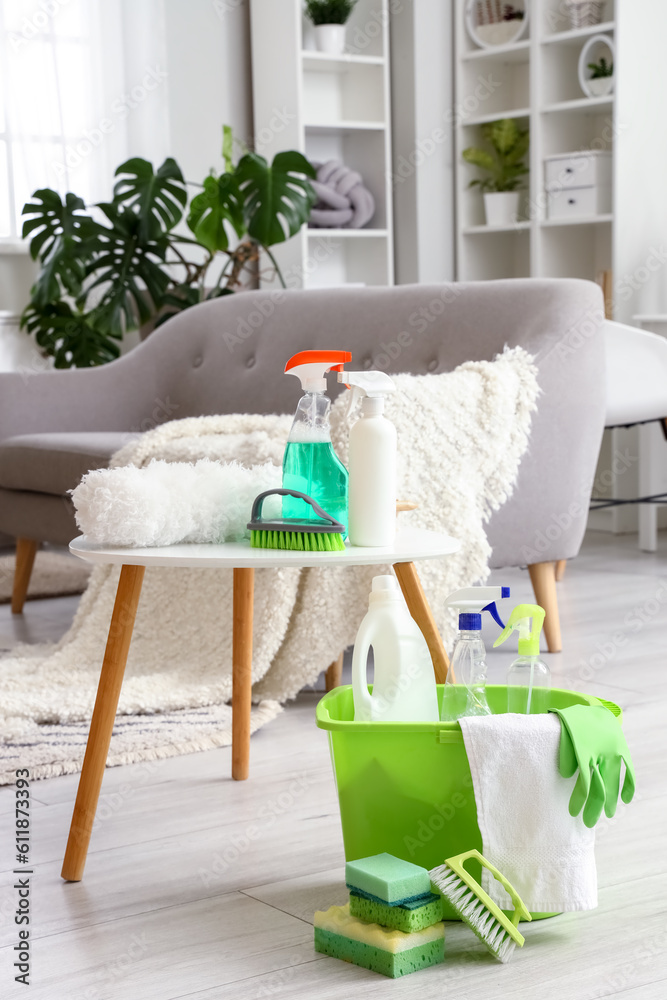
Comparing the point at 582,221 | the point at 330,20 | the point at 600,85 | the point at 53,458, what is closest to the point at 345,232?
the point at 330,20

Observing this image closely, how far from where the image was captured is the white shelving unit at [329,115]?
170 inches

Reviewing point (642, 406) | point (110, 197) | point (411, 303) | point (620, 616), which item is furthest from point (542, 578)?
point (110, 197)

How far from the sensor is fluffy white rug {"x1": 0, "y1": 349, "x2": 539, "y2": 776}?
7.04 feet

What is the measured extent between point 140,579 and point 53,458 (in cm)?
141

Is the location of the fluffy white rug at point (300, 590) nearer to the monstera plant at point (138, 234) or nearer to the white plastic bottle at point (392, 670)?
Answer: the white plastic bottle at point (392, 670)

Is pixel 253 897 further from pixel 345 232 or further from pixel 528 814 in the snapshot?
pixel 345 232

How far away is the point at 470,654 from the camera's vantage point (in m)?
1.35

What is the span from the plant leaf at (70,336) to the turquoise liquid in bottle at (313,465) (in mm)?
2734

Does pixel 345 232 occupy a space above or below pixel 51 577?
above

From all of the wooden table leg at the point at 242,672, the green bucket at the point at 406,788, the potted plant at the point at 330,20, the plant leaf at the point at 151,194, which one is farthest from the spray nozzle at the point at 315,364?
the potted plant at the point at 330,20

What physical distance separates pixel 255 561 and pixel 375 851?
0.35 metres

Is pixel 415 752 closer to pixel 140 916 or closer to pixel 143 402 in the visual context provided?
pixel 140 916

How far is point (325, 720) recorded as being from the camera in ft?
4.26

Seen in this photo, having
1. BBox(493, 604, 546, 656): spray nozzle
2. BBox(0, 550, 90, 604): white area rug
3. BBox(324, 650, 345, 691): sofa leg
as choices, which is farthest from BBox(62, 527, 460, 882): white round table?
BBox(0, 550, 90, 604): white area rug
